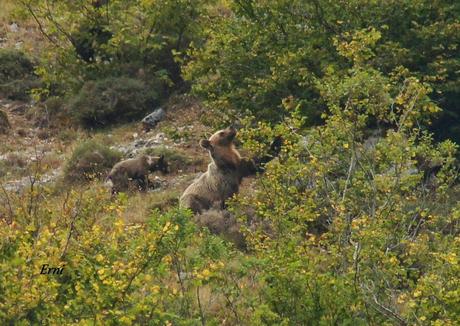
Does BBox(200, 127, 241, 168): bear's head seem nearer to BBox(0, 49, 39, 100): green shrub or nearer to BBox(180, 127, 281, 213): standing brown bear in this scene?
BBox(180, 127, 281, 213): standing brown bear

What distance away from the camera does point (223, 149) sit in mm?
18328

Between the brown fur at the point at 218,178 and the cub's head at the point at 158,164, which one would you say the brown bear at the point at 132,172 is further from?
the brown fur at the point at 218,178

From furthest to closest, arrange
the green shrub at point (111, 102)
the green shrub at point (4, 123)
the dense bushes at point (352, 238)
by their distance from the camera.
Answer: the green shrub at point (111, 102) < the green shrub at point (4, 123) < the dense bushes at point (352, 238)

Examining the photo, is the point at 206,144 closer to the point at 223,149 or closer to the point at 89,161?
the point at 223,149

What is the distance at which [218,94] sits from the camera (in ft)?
70.6

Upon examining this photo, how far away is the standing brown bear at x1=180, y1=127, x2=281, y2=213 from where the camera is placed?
17.9 metres

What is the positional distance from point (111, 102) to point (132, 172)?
5.79 meters

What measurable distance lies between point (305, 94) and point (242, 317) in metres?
9.73

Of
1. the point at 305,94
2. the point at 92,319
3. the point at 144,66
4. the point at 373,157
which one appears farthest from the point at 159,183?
the point at 92,319

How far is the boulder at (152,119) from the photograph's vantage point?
25.6 metres

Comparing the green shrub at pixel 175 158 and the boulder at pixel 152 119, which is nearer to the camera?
the green shrub at pixel 175 158

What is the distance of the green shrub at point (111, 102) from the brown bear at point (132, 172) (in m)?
4.99

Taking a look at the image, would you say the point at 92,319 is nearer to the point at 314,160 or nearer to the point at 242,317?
the point at 242,317

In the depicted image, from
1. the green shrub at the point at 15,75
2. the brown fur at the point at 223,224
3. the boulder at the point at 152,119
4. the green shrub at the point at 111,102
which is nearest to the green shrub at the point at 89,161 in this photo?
the boulder at the point at 152,119
